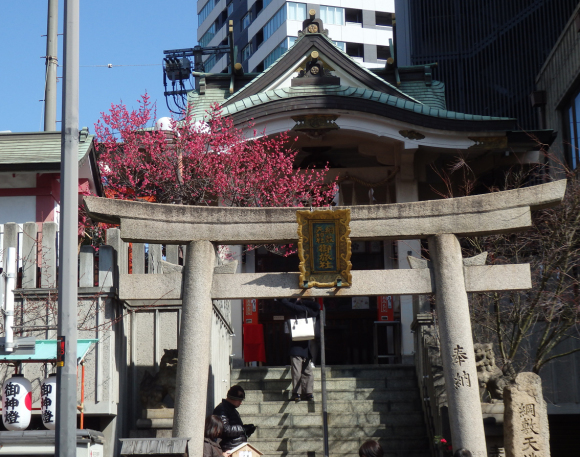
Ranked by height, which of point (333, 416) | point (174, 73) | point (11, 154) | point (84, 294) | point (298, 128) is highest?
point (174, 73)

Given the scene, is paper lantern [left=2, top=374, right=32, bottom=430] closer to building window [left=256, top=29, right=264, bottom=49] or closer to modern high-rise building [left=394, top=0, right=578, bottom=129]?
modern high-rise building [left=394, top=0, right=578, bottom=129]

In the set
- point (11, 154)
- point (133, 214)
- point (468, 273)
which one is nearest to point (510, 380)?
point (468, 273)

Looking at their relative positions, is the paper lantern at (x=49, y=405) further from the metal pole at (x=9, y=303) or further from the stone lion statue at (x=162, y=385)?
the stone lion statue at (x=162, y=385)

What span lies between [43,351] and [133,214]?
92.8 inches

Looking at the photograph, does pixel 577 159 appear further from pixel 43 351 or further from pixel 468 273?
pixel 43 351

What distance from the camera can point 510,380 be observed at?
1044 cm

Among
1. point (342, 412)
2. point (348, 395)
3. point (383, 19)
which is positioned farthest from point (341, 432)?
point (383, 19)

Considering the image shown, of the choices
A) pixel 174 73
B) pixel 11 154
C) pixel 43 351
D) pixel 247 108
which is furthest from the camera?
pixel 174 73

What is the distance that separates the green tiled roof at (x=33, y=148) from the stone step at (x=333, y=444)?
633 cm

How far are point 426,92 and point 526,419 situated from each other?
1222 centimetres

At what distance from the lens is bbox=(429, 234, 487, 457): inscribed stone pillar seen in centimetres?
995

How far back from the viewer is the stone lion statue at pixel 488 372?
11039 mm

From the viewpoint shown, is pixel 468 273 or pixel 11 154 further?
pixel 11 154

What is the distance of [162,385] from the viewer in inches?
435
